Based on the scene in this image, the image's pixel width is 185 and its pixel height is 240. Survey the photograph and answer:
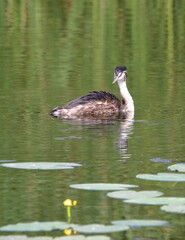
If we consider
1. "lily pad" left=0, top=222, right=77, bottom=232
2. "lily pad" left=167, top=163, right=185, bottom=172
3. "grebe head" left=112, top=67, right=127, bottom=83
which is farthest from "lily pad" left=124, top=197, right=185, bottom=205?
"grebe head" left=112, top=67, right=127, bottom=83

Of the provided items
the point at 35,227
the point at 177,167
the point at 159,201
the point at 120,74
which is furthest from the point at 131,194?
the point at 120,74

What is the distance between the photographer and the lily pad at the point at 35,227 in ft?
22.8

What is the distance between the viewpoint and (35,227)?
6973 mm

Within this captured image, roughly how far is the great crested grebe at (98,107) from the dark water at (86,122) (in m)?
0.25

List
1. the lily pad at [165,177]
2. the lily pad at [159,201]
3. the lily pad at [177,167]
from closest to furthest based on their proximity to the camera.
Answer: the lily pad at [159,201] → the lily pad at [165,177] → the lily pad at [177,167]

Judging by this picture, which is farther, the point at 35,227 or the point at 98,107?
the point at 98,107

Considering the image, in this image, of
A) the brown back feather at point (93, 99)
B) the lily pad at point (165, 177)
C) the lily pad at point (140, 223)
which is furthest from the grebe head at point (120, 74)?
the lily pad at point (140, 223)

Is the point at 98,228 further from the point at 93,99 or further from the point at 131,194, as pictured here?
the point at 93,99

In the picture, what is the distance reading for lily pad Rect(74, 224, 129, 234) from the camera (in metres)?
6.90

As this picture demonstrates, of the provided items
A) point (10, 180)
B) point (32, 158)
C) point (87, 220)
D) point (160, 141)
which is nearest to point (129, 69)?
point (160, 141)

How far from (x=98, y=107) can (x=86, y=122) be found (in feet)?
2.95

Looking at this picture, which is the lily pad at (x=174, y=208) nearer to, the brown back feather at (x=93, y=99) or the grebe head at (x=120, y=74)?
the brown back feather at (x=93, y=99)

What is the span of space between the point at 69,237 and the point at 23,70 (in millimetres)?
11828

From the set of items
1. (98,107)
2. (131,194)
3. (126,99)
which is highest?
(126,99)
